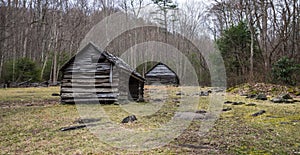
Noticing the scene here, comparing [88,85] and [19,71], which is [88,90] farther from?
[19,71]

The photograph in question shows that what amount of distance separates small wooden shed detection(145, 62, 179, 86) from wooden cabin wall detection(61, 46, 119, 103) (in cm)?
1899

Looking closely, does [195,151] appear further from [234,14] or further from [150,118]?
[234,14]

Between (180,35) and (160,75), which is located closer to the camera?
(160,75)

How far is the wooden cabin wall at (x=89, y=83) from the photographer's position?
36.6ft

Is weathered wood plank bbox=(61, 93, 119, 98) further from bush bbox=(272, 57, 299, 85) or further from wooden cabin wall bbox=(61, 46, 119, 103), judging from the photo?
bush bbox=(272, 57, 299, 85)

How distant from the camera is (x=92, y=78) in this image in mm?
11289

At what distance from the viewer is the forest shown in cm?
1958

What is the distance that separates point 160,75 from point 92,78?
19.3 meters

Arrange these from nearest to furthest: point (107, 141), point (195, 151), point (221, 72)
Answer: point (195, 151), point (107, 141), point (221, 72)

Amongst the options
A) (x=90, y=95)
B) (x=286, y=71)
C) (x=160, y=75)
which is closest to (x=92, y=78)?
(x=90, y=95)

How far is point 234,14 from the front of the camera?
27.6 meters

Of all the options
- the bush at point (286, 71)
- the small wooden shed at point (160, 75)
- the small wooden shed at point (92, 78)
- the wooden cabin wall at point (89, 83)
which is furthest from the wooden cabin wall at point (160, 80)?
the wooden cabin wall at point (89, 83)

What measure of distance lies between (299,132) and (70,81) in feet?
28.7

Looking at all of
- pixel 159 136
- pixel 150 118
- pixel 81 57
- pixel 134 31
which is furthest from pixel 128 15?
pixel 159 136
